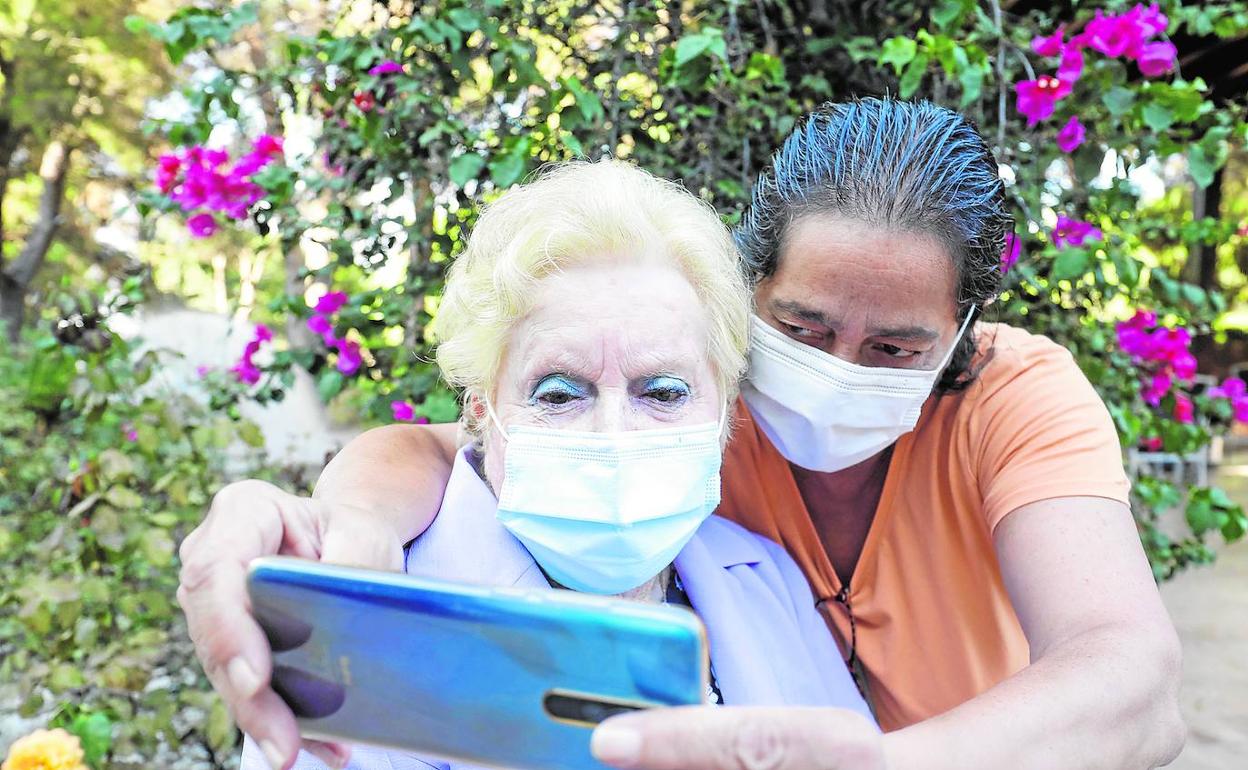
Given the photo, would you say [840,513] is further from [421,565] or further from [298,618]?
[298,618]

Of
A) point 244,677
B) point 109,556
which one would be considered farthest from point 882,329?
point 109,556

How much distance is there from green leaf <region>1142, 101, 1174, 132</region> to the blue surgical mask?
152 centimetres

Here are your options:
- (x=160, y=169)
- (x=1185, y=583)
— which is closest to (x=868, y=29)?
(x=160, y=169)

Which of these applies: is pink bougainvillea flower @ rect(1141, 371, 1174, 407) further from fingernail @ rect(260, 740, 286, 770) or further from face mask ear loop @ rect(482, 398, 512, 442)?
fingernail @ rect(260, 740, 286, 770)

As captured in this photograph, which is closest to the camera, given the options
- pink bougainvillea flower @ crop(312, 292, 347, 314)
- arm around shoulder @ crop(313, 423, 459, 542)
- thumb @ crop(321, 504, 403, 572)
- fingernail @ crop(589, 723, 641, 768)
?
fingernail @ crop(589, 723, 641, 768)

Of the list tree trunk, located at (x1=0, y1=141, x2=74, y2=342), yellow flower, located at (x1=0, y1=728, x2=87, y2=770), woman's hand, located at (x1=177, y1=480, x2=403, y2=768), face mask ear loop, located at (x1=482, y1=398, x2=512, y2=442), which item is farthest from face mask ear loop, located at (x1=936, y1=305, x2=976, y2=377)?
tree trunk, located at (x1=0, y1=141, x2=74, y2=342)

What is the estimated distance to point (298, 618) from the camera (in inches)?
36.2

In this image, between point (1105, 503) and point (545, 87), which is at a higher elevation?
point (545, 87)

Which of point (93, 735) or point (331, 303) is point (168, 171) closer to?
point (331, 303)

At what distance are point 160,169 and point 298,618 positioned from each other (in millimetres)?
2165

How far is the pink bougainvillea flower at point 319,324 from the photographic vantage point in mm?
2547

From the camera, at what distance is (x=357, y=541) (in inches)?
47.2

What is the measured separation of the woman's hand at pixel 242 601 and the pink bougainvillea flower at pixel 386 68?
4.77ft

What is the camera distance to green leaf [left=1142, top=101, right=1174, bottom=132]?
225cm
